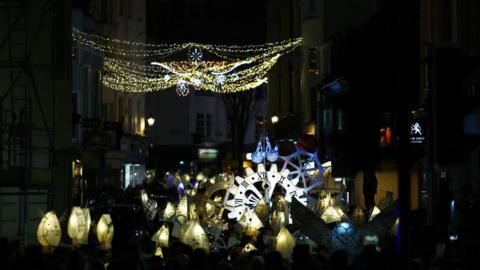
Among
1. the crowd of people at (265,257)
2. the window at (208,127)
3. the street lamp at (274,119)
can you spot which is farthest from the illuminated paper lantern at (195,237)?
the window at (208,127)

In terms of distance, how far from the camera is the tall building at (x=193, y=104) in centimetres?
8094

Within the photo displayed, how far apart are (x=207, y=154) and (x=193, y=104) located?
12.5 feet

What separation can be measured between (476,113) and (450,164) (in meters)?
1.32

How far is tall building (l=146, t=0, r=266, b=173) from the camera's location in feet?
266

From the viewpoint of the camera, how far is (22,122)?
21.3 m

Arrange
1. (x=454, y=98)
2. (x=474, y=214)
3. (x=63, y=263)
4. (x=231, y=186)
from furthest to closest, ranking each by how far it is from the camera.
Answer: (x=231, y=186) < (x=474, y=214) < (x=63, y=263) < (x=454, y=98)

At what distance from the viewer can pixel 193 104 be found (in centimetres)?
8262

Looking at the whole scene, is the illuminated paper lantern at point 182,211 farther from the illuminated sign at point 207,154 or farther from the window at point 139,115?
the illuminated sign at point 207,154

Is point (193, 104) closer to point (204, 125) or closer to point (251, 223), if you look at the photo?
point (204, 125)

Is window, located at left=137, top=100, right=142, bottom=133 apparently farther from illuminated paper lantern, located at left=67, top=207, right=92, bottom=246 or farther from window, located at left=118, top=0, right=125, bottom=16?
illuminated paper lantern, located at left=67, top=207, right=92, bottom=246

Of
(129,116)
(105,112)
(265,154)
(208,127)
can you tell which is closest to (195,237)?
(265,154)

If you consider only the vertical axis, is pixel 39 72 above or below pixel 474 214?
above

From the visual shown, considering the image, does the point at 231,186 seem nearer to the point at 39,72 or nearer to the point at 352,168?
the point at 39,72

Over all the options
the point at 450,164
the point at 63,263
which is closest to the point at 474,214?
the point at 63,263
